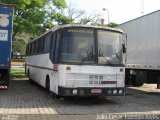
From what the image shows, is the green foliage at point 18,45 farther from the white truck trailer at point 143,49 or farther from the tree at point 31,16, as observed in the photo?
the white truck trailer at point 143,49

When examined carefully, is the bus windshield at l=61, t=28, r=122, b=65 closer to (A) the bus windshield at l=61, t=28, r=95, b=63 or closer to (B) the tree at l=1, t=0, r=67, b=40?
(A) the bus windshield at l=61, t=28, r=95, b=63

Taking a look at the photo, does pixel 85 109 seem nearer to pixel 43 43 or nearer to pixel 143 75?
pixel 43 43

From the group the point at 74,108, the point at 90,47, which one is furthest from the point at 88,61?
the point at 74,108

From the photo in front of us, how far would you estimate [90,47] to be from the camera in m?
15.2

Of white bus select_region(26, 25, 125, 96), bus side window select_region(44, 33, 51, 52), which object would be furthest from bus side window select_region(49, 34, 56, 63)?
bus side window select_region(44, 33, 51, 52)

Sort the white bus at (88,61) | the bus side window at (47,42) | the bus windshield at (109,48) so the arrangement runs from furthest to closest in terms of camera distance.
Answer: the bus side window at (47,42)
the bus windshield at (109,48)
the white bus at (88,61)

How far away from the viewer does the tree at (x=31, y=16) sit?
30170 millimetres

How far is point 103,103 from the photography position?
1574 centimetres

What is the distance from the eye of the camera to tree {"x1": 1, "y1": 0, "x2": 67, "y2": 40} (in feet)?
99.0

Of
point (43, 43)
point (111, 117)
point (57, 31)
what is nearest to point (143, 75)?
point (43, 43)

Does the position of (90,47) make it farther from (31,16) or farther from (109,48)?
(31,16)

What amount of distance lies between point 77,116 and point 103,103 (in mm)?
3770

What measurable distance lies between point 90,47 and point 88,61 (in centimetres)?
58

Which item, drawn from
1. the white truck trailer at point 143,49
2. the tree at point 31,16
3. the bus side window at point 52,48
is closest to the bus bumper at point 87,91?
the bus side window at point 52,48
